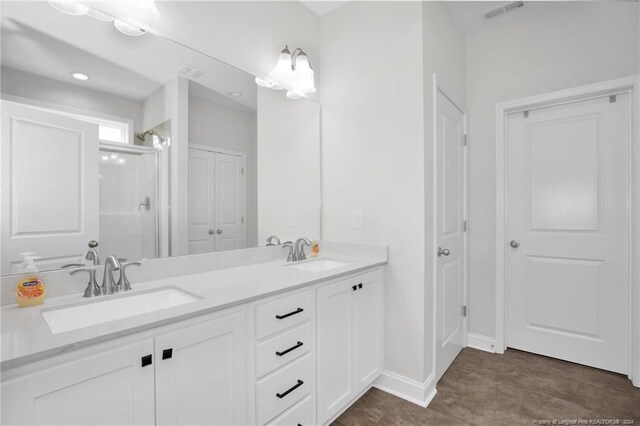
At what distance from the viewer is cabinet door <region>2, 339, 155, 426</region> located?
746 millimetres

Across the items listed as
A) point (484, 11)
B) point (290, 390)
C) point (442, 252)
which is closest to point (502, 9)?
point (484, 11)

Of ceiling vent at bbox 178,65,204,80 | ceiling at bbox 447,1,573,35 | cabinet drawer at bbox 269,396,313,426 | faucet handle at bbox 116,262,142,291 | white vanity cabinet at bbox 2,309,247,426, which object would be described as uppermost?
ceiling at bbox 447,1,573,35

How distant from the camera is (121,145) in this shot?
140 cm

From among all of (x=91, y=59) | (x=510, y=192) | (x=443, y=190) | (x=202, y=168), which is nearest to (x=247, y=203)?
(x=202, y=168)

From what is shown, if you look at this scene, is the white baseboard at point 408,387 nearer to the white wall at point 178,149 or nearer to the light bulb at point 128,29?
→ the white wall at point 178,149

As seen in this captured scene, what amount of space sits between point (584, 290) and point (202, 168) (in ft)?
9.41

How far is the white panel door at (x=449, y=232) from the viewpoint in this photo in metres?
2.14

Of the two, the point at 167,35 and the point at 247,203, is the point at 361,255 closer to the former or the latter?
the point at 247,203

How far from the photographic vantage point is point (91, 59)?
52.4 inches

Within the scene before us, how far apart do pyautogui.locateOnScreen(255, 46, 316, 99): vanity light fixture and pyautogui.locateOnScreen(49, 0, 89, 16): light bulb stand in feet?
3.02

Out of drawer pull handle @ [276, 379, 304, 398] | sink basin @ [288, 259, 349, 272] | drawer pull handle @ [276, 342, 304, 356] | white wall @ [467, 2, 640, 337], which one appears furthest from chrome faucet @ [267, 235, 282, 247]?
white wall @ [467, 2, 640, 337]

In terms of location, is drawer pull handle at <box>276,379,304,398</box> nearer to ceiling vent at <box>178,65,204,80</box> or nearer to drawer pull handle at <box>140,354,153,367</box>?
drawer pull handle at <box>140,354,153,367</box>

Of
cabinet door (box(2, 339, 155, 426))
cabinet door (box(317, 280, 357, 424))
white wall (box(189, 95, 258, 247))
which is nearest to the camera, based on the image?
cabinet door (box(2, 339, 155, 426))

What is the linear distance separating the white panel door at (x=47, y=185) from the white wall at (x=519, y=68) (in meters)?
2.76
